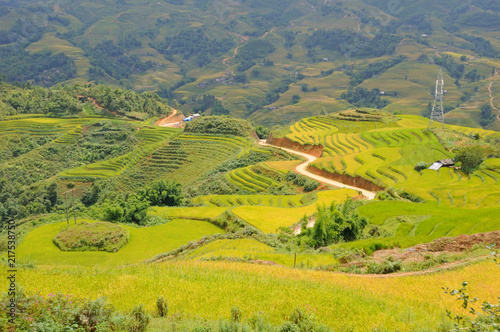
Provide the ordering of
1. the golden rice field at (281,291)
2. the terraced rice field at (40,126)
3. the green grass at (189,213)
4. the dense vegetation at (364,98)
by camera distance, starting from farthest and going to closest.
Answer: the dense vegetation at (364,98) < the terraced rice field at (40,126) < the green grass at (189,213) < the golden rice field at (281,291)

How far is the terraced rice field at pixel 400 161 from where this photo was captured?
28031 mm

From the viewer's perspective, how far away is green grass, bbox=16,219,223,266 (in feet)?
59.9

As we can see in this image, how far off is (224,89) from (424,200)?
138 m

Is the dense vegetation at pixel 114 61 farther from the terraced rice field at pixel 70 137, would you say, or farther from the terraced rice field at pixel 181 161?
the terraced rice field at pixel 181 161

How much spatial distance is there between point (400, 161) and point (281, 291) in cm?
3630

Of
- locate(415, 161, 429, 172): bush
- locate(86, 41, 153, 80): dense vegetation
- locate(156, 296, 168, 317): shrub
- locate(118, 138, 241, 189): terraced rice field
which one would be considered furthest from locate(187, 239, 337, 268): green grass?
locate(86, 41, 153, 80): dense vegetation

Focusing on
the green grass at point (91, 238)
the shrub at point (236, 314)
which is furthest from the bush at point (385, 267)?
the green grass at point (91, 238)

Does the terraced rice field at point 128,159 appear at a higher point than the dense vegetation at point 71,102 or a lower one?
lower

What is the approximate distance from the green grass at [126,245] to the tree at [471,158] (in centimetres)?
2729

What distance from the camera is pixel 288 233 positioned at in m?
21.2

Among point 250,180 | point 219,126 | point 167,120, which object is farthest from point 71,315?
point 167,120

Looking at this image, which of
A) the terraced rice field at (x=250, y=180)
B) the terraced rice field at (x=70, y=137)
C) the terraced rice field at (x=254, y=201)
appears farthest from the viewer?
the terraced rice field at (x=70, y=137)

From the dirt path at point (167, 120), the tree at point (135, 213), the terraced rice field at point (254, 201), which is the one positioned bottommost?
the dirt path at point (167, 120)

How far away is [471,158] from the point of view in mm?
36469
